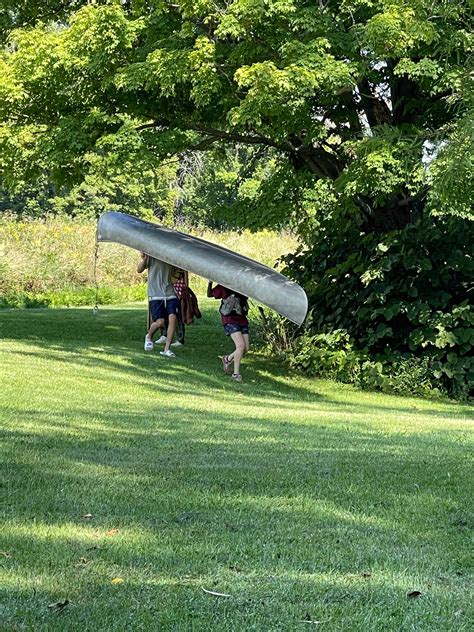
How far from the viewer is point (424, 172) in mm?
13289

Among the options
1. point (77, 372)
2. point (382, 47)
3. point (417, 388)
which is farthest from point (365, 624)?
point (417, 388)

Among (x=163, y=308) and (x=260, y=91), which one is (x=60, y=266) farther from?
(x=260, y=91)

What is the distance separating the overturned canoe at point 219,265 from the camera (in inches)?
545

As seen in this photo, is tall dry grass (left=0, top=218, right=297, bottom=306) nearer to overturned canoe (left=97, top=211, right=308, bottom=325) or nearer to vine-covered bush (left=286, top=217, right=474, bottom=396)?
overturned canoe (left=97, top=211, right=308, bottom=325)

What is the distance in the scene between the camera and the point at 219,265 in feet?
46.5

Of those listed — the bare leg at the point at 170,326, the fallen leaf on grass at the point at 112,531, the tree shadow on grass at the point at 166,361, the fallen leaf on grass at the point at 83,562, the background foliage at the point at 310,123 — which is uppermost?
the background foliage at the point at 310,123

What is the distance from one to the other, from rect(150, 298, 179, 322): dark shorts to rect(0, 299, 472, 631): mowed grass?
4036mm

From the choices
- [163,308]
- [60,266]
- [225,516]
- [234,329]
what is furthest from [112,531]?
[60,266]

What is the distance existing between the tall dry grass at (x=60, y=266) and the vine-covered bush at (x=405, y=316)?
36.1 ft

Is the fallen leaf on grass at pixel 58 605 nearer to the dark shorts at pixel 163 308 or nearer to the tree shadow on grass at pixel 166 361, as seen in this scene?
the tree shadow on grass at pixel 166 361

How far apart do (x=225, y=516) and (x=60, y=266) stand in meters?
23.5

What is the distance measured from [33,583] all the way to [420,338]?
39.2ft

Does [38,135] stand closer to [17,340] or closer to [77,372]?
[17,340]

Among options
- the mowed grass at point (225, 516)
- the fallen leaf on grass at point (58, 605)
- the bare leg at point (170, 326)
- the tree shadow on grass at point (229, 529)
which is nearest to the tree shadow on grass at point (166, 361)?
the bare leg at point (170, 326)
